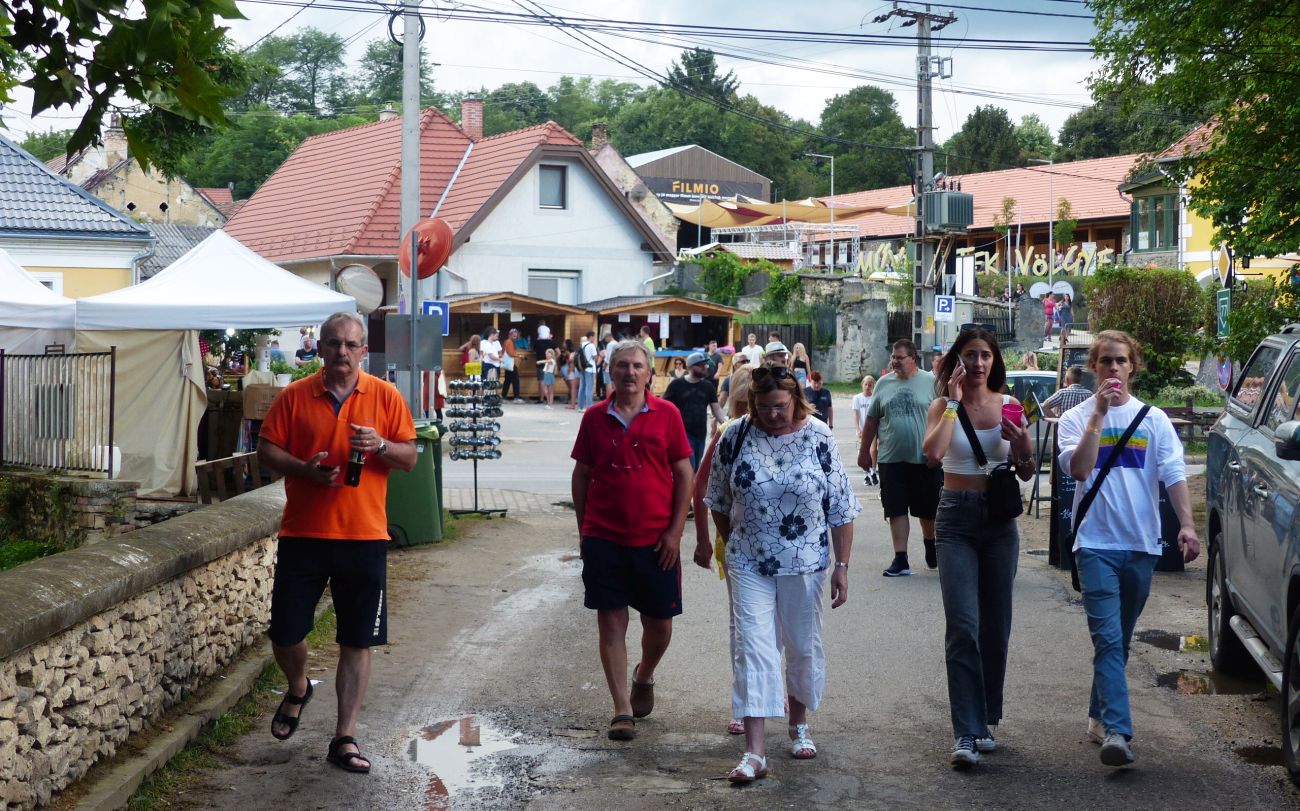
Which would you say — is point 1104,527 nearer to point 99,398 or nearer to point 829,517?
point 829,517

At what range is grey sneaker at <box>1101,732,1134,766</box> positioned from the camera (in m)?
5.98

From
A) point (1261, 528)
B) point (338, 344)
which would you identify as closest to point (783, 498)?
point (338, 344)

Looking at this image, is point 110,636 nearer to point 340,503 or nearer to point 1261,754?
point 340,503

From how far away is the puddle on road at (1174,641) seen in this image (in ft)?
28.6

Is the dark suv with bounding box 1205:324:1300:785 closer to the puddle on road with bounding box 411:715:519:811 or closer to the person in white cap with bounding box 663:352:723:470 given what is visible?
the puddle on road with bounding box 411:715:519:811

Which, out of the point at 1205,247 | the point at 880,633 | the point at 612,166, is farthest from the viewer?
the point at 612,166

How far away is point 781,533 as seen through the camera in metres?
6.11

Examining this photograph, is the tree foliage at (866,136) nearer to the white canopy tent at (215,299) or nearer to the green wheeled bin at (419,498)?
the white canopy tent at (215,299)

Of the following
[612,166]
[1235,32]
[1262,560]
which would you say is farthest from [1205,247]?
[1262,560]

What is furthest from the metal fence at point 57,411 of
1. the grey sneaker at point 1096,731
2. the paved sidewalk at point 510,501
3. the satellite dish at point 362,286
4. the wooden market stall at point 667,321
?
the wooden market stall at point 667,321

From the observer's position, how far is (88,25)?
17.0 ft

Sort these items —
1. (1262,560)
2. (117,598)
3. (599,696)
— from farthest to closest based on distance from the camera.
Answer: (599,696)
(1262,560)
(117,598)

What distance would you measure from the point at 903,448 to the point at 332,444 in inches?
242

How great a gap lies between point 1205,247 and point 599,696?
45.2 meters
